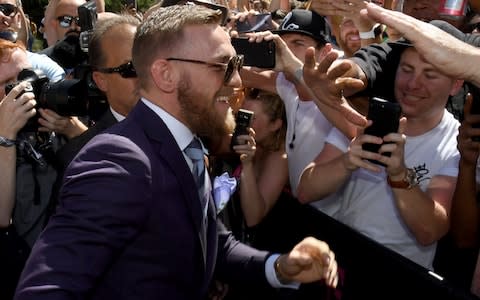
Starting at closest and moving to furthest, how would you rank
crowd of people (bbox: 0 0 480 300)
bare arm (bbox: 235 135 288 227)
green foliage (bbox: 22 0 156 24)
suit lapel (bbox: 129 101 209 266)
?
crowd of people (bbox: 0 0 480 300) < suit lapel (bbox: 129 101 209 266) < bare arm (bbox: 235 135 288 227) < green foliage (bbox: 22 0 156 24)

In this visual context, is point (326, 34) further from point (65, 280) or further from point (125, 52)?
point (65, 280)

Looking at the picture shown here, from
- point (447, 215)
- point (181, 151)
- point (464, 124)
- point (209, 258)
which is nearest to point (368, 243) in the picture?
point (447, 215)

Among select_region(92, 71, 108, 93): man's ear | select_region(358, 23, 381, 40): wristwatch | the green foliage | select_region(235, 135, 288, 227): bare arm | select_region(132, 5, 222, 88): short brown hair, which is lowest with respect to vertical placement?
the green foliage

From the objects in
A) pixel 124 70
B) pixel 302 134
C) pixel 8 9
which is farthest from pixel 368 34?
pixel 8 9

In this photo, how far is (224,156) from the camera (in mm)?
2986

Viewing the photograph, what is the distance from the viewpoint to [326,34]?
3426mm

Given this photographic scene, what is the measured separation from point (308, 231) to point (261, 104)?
2.75ft

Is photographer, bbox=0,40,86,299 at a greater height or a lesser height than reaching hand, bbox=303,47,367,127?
lesser

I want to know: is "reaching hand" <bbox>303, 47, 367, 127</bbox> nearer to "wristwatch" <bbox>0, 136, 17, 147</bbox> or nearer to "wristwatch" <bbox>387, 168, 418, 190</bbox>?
"wristwatch" <bbox>387, 168, 418, 190</bbox>

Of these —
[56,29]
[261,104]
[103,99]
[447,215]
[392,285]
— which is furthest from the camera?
[56,29]

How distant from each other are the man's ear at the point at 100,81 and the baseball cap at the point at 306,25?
1219 mm

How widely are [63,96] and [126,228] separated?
3.53 feet

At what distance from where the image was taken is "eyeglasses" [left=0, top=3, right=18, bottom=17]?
412 centimetres

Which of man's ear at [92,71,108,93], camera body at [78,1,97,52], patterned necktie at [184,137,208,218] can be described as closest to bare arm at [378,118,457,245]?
patterned necktie at [184,137,208,218]
